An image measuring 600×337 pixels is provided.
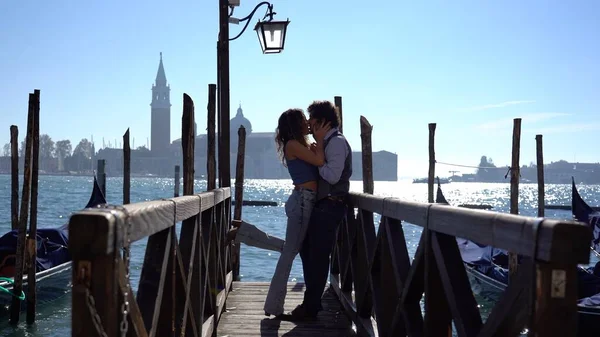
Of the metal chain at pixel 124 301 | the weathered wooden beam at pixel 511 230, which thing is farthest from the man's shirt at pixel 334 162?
the metal chain at pixel 124 301

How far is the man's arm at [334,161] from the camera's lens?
413cm

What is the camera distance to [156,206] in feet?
7.23

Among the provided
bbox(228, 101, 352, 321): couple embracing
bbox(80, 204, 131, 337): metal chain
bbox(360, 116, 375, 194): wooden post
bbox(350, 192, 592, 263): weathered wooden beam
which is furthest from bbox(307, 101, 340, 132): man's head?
bbox(80, 204, 131, 337): metal chain

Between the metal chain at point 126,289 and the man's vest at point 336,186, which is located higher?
the man's vest at point 336,186

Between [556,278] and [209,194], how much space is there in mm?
2460

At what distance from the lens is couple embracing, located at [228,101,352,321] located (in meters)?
4.15

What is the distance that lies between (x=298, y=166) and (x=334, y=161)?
0.29 meters

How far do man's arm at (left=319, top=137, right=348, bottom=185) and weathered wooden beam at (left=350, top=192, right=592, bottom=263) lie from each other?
1.29m

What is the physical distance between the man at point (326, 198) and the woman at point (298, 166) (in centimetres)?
5

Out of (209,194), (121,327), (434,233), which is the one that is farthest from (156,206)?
(209,194)

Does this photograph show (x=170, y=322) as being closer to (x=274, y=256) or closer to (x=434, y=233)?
(x=434, y=233)

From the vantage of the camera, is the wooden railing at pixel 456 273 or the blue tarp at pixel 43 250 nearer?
the wooden railing at pixel 456 273

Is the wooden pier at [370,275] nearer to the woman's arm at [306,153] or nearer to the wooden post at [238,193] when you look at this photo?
the woman's arm at [306,153]

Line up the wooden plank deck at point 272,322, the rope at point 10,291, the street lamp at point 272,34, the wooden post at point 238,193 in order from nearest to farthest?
the wooden plank deck at point 272,322 < the street lamp at point 272,34 < the rope at point 10,291 < the wooden post at point 238,193
